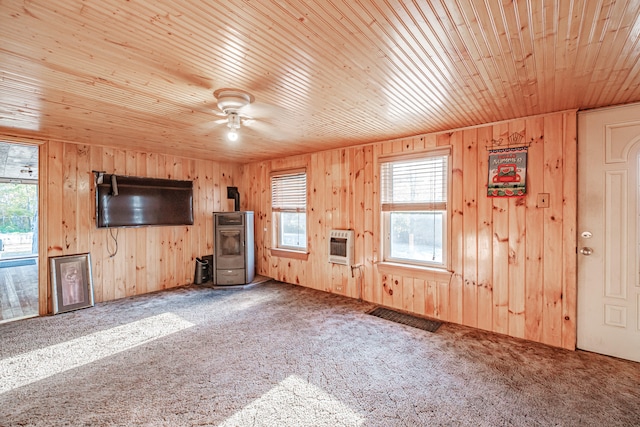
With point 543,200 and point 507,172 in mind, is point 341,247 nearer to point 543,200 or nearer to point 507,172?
point 507,172

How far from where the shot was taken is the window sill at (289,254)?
4.95m

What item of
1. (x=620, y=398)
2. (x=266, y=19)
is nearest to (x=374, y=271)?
(x=620, y=398)

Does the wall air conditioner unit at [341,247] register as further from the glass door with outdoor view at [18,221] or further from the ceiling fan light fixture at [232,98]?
the glass door with outdoor view at [18,221]

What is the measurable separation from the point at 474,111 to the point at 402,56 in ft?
4.59

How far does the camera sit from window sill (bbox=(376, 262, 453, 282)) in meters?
3.45

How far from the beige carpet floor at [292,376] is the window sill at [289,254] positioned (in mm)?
1471

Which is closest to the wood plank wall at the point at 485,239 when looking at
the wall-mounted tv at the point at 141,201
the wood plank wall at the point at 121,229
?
the wood plank wall at the point at 121,229

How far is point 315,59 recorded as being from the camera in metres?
1.81

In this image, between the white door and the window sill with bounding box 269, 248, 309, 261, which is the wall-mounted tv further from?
the white door

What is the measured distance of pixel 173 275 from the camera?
16.5 feet

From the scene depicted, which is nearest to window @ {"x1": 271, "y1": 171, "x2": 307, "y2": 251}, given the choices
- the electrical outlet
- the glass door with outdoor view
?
the electrical outlet

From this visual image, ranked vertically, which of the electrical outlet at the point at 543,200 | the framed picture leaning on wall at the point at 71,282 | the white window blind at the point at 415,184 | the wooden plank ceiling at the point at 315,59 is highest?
the wooden plank ceiling at the point at 315,59

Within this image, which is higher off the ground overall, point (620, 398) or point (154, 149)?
point (154, 149)

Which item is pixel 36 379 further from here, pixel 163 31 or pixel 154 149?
pixel 154 149
